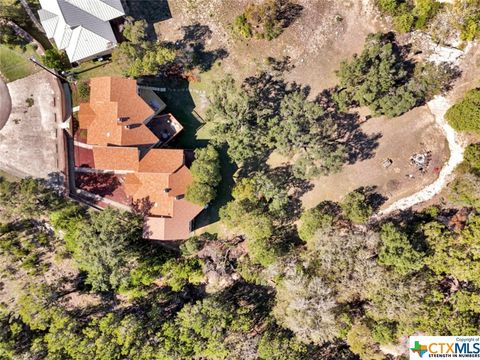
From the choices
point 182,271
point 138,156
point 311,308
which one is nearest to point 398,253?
point 311,308

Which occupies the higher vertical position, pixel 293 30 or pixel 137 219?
pixel 293 30

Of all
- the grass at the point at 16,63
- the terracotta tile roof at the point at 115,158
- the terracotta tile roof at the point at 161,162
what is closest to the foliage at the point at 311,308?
the terracotta tile roof at the point at 161,162

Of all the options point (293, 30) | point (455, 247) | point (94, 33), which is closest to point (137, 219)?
point (94, 33)

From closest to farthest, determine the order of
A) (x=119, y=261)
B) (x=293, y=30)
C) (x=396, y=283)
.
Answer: (x=396, y=283)
(x=119, y=261)
(x=293, y=30)

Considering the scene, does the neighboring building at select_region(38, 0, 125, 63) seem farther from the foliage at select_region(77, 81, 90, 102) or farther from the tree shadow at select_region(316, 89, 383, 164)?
the tree shadow at select_region(316, 89, 383, 164)

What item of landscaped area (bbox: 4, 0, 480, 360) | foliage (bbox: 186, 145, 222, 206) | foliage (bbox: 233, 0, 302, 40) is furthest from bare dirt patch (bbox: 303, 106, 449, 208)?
foliage (bbox: 233, 0, 302, 40)

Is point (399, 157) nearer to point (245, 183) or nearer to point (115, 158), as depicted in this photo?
point (245, 183)

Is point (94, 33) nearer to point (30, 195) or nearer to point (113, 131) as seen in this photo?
point (113, 131)

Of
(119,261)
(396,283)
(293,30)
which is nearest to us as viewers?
(396,283)
